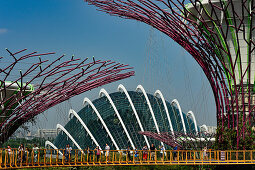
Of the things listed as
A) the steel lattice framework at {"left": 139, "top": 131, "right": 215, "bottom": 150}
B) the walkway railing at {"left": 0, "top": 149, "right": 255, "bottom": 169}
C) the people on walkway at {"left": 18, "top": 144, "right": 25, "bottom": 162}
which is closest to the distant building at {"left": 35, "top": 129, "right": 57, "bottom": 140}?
the walkway railing at {"left": 0, "top": 149, "right": 255, "bottom": 169}

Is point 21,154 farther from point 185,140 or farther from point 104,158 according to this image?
point 185,140

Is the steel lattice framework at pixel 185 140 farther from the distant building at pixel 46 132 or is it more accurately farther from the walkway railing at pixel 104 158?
the distant building at pixel 46 132

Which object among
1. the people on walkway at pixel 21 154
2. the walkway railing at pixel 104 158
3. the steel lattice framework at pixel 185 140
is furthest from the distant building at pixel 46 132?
the steel lattice framework at pixel 185 140

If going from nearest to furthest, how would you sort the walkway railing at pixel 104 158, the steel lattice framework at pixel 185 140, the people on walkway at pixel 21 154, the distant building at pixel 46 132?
the people on walkway at pixel 21 154, the walkway railing at pixel 104 158, the distant building at pixel 46 132, the steel lattice framework at pixel 185 140

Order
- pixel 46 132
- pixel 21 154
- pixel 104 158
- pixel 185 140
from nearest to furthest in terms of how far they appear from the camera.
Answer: pixel 21 154, pixel 104 158, pixel 185 140, pixel 46 132

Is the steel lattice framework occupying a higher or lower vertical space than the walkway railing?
higher

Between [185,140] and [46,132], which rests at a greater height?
[46,132]

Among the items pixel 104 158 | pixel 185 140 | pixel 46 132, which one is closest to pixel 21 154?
pixel 104 158

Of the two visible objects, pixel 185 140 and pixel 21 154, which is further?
pixel 185 140

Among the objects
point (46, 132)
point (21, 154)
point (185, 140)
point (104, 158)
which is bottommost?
point (104, 158)

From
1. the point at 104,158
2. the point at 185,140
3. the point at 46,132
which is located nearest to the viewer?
the point at 104,158

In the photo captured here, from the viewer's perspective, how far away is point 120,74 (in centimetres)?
3256

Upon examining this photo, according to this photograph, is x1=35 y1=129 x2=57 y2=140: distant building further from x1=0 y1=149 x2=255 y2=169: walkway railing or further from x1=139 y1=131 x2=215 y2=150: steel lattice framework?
x1=139 y1=131 x2=215 y2=150: steel lattice framework

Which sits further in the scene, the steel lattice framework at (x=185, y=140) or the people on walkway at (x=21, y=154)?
the steel lattice framework at (x=185, y=140)
